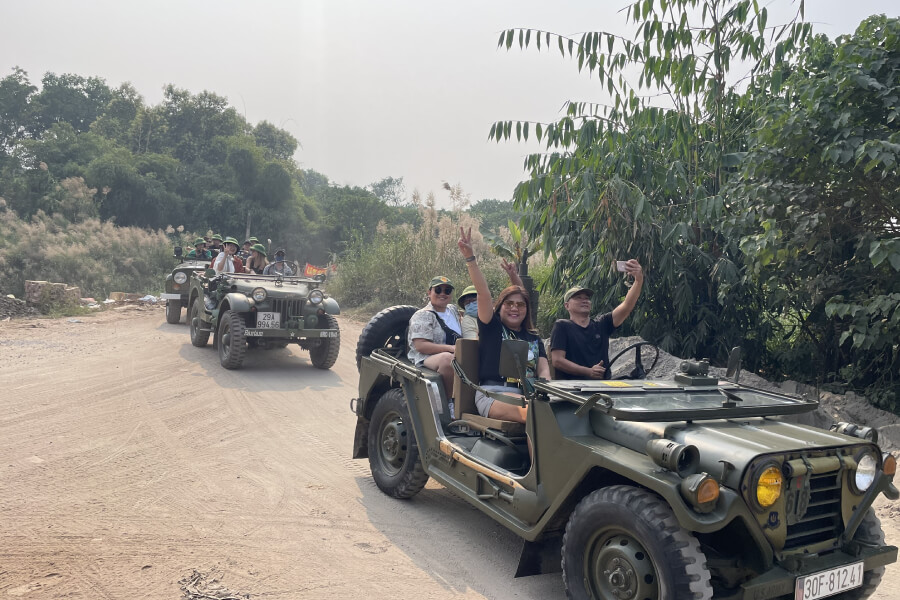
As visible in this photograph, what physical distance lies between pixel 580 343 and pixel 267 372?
614 centimetres

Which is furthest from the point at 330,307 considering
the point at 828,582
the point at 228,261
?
the point at 828,582

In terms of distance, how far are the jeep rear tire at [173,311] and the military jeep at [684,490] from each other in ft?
38.1

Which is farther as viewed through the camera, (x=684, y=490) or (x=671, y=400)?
(x=671, y=400)

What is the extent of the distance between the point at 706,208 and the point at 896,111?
2.01 meters

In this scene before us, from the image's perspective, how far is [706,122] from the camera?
26.9 ft

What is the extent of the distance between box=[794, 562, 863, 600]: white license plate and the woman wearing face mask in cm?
270

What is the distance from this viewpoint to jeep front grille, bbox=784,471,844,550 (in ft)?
9.77

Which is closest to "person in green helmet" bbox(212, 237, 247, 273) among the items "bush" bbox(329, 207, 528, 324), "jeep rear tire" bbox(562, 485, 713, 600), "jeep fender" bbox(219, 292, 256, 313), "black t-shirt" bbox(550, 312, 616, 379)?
"jeep fender" bbox(219, 292, 256, 313)

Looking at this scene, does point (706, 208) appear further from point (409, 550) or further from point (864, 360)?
point (409, 550)

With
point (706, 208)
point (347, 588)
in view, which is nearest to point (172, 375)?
point (347, 588)

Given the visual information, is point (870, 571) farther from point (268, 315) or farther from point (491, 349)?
point (268, 315)

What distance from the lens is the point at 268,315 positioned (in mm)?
10016

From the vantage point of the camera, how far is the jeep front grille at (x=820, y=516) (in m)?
2.98

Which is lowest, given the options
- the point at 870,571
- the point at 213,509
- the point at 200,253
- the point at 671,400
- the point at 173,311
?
the point at 213,509
